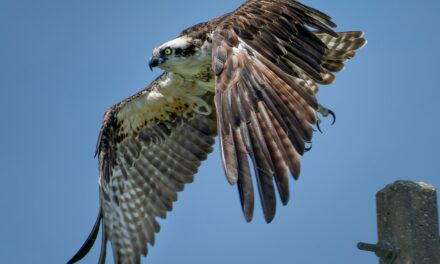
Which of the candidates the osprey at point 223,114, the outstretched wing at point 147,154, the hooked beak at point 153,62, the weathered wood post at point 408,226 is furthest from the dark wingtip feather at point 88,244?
the weathered wood post at point 408,226

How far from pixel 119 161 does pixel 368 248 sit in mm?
5343

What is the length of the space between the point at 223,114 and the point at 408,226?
2630mm

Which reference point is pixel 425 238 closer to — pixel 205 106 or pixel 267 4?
pixel 267 4

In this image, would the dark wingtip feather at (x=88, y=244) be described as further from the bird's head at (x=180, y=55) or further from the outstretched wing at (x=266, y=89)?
the outstretched wing at (x=266, y=89)

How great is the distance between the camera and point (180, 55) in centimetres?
873

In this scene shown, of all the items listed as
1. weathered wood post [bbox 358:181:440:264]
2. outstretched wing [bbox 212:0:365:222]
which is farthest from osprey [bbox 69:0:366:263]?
weathered wood post [bbox 358:181:440:264]

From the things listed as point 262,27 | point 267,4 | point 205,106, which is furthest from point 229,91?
point 205,106

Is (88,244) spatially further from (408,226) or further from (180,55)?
(408,226)

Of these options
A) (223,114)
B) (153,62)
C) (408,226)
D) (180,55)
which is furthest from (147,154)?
(408,226)

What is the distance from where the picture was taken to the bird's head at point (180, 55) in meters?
8.66

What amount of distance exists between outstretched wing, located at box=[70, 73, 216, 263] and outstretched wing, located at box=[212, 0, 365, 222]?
1471mm

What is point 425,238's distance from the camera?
4.64 m

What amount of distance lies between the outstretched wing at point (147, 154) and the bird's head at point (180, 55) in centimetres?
46

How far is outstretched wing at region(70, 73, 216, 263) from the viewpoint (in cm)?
945
